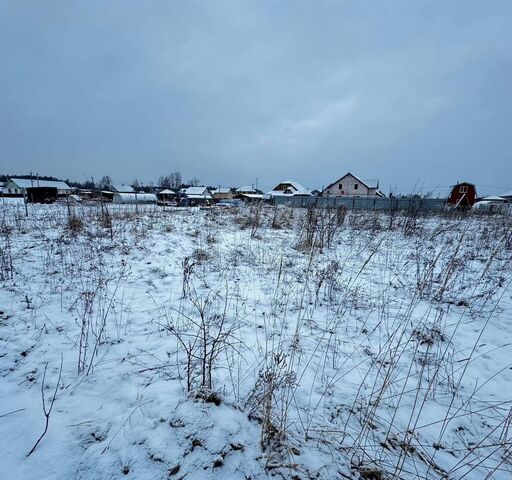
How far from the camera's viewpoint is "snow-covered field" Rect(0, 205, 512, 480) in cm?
125

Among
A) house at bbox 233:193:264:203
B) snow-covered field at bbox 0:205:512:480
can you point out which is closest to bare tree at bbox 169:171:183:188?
house at bbox 233:193:264:203

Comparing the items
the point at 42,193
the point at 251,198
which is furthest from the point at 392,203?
the point at 42,193

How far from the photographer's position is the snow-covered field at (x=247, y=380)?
4.09 ft

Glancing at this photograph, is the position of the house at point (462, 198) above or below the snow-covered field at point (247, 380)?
above

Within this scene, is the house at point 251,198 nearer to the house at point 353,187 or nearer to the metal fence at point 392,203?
the metal fence at point 392,203

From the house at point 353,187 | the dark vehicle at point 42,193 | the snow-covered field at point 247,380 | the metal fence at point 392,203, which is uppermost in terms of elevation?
the house at point 353,187

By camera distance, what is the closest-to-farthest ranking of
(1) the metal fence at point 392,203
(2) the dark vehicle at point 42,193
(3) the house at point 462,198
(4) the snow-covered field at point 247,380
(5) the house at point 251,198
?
1. (4) the snow-covered field at point 247,380
2. (3) the house at point 462,198
3. (1) the metal fence at point 392,203
4. (5) the house at point 251,198
5. (2) the dark vehicle at point 42,193

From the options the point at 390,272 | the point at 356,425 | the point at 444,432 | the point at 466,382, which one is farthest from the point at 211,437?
the point at 390,272

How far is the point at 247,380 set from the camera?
1809mm

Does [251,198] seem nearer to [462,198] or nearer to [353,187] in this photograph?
[353,187]

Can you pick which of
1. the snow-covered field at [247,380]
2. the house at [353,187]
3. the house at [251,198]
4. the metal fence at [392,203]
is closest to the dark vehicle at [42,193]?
the house at [251,198]

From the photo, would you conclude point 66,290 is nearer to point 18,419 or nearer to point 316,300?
point 18,419

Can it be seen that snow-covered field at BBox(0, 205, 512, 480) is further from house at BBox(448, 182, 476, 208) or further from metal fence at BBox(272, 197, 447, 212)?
metal fence at BBox(272, 197, 447, 212)

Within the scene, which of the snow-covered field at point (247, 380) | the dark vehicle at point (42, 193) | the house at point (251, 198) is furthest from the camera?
the dark vehicle at point (42, 193)
